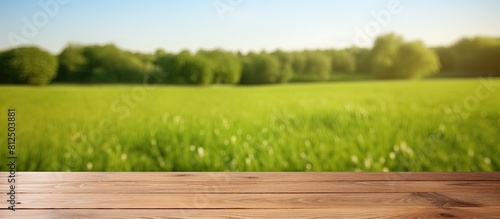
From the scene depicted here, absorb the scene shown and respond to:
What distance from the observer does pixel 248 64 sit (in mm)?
2787

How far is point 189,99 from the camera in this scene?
9.13ft

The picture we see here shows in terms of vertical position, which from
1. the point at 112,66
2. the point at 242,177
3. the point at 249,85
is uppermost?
the point at 112,66

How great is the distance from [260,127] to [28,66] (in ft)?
4.13

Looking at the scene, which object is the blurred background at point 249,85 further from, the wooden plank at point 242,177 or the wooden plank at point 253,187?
the wooden plank at point 253,187

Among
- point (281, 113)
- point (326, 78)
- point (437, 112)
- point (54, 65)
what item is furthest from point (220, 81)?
point (437, 112)

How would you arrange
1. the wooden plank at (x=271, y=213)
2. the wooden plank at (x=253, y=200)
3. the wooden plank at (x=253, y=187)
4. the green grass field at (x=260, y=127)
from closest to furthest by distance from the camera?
the wooden plank at (x=271, y=213), the wooden plank at (x=253, y=200), the wooden plank at (x=253, y=187), the green grass field at (x=260, y=127)

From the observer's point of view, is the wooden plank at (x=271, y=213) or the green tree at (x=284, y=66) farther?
the green tree at (x=284, y=66)

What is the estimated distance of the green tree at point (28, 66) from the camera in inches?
104

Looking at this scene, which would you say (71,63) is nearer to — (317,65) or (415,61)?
(317,65)

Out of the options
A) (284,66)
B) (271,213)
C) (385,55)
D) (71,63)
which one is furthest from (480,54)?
(71,63)

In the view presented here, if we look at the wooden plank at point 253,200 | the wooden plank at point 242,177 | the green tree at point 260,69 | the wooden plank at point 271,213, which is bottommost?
the wooden plank at point 242,177

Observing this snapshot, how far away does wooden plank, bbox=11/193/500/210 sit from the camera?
67.1 inches

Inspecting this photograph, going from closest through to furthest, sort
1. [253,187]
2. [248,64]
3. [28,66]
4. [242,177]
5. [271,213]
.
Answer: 1. [271,213]
2. [253,187]
3. [242,177]
4. [28,66]
5. [248,64]

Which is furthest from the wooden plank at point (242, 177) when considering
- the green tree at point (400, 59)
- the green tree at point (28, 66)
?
the green tree at point (400, 59)
